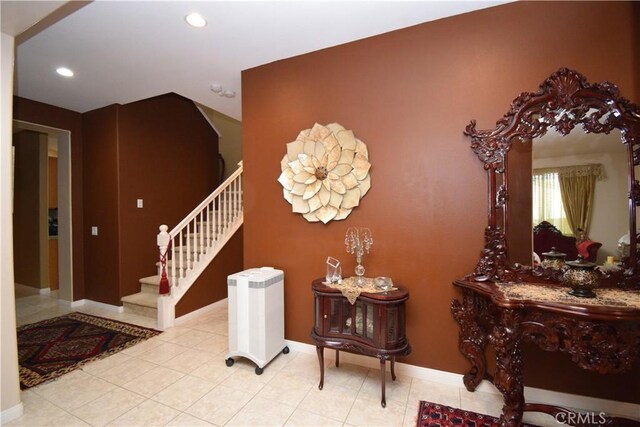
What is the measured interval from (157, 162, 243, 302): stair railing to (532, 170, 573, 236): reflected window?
3590mm

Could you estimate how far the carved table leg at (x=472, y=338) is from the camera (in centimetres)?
Answer: 204

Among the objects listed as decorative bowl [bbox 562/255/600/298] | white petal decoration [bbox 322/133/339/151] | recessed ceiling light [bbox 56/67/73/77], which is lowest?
decorative bowl [bbox 562/255/600/298]

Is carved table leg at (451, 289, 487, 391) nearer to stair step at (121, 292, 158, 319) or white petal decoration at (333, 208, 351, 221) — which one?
white petal decoration at (333, 208, 351, 221)

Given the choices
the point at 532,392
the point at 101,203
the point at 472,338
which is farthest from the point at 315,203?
the point at 101,203

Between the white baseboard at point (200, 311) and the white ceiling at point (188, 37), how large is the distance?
2813mm

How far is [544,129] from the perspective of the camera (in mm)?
1868

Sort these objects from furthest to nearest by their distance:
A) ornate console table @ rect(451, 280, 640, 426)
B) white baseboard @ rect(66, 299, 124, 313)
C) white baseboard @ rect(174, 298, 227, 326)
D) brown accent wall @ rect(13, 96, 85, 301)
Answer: brown accent wall @ rect(13, 96, 85, 301) < white baseboard @ rect(66, 299, 124, 313) < white baseboard @ rect(174, 298, 227, 326) < ornate console table @ rect(451, 280, 640, 426)

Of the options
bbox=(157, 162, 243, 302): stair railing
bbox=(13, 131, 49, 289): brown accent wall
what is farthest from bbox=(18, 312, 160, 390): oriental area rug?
bbox=(13, 131, 49, 289): brown accent wall

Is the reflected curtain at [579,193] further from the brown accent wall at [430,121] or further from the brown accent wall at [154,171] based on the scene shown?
the brown accent wall at [154,171]

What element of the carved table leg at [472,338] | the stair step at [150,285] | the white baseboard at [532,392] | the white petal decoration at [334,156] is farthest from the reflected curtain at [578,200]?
the stair step at [150,285]

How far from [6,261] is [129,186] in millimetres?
2362

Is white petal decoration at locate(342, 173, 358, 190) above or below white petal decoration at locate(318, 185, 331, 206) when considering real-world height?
above

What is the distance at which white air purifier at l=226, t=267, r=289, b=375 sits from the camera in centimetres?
237

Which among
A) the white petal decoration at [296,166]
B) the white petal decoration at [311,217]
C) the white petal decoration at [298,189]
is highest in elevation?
the white petal decoration at [296,166]
